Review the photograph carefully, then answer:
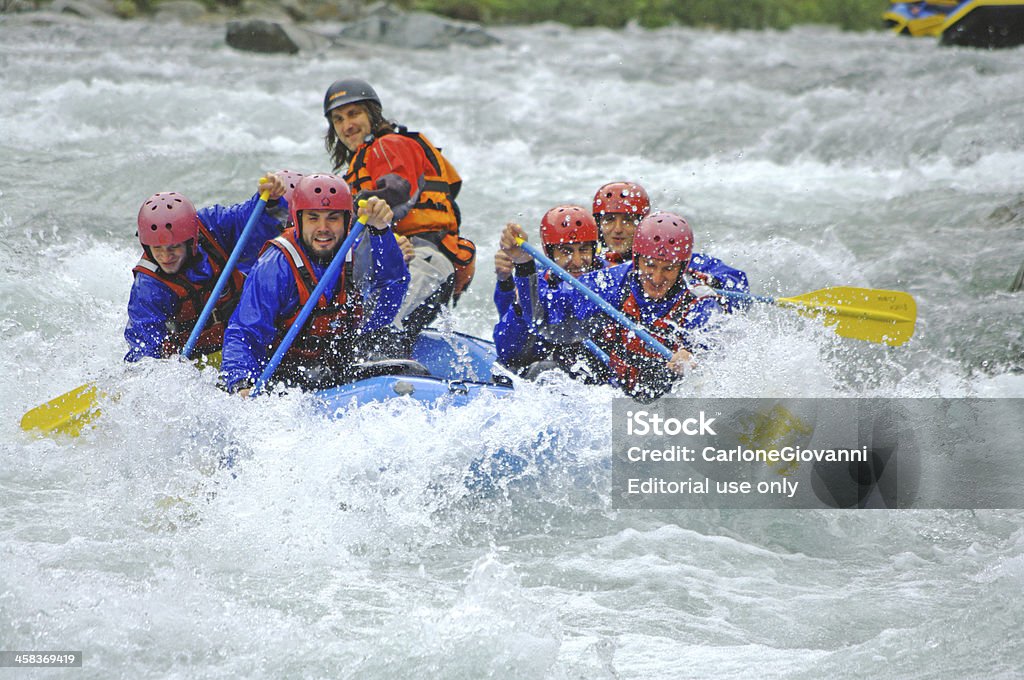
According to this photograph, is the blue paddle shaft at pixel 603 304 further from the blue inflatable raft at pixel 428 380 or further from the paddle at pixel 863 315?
the paddle at pixel 863 315

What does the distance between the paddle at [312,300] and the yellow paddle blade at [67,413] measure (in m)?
0.89

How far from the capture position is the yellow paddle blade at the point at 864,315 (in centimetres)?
602

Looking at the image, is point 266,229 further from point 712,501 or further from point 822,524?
point 822,524

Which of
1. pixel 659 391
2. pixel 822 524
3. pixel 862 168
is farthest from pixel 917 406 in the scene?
pixel 862 168

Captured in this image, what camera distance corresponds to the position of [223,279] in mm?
5738

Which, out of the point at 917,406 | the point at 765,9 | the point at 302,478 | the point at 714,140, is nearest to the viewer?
the point at 302,478

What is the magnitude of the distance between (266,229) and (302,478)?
68.9 inches

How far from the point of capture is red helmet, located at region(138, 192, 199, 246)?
5.50 meters

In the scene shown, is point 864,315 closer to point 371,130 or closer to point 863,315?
point 863,315

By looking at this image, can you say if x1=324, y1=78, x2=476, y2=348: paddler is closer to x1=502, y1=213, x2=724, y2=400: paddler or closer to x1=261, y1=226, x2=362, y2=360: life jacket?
x1=261, y1=226, x2=362, y2=360: life jacket

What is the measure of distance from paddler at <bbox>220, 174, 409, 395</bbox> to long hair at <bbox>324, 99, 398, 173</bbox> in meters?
1.10

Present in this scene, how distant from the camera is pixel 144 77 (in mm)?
14047

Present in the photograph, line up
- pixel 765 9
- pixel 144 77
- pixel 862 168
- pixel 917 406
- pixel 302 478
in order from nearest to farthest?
pixel 302 478 → pixel 917 406 → pixel 862 168 → pixel 144 77 → pixel 765 9

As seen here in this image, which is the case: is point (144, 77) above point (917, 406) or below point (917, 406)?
above
